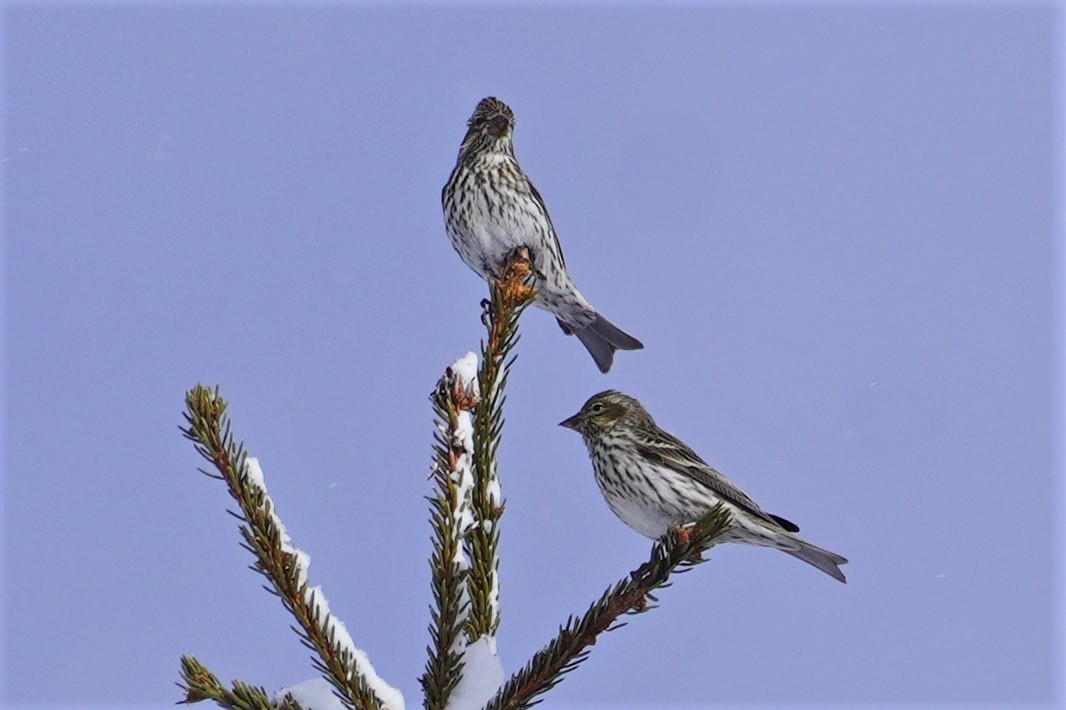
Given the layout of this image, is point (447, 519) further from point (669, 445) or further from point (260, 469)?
point (669, 445)

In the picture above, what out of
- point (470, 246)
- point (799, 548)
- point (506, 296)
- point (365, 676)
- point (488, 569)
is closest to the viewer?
point (365, 676)

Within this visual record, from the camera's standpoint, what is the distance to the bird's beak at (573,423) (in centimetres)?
684

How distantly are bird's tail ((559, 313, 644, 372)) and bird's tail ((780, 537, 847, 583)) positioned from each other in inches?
87.7

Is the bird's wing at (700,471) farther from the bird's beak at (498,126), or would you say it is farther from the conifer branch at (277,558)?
the conifer branch at (277,558)

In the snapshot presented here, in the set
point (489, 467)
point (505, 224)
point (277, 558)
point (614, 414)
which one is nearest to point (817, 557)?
point (614, 414)

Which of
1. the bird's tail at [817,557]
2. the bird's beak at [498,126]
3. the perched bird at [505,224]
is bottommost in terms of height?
the bird's tail at [817,557]

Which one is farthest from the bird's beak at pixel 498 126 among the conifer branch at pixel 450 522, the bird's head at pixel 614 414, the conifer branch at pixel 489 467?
the conifer branch at pixel 450 522

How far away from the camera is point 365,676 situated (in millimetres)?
3000

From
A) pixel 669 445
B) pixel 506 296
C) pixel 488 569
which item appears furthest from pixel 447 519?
pixel 669 445

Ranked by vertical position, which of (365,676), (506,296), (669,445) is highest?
(669,445)

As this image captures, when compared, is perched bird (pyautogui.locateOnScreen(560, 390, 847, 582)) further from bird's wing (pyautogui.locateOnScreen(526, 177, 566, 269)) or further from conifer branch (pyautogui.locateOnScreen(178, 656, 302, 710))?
conifer branch (pyautogui.locateOnScreen(178, 656, 302, 710))

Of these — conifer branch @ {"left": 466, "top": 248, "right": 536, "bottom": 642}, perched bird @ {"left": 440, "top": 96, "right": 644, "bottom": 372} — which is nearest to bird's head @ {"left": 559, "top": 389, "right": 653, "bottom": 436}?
perched bird @ {"left": 440, "top": 96, "right": 644, "bottom": 372}

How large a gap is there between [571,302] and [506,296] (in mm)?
4207

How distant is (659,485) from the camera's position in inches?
243
